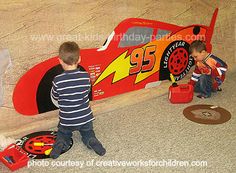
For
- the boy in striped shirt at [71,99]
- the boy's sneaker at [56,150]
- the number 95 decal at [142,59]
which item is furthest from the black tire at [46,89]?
the number 95 decal at [142,59]

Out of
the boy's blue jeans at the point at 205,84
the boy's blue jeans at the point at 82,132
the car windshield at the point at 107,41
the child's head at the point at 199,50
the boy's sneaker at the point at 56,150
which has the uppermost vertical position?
the car windshield at the point at 107,41

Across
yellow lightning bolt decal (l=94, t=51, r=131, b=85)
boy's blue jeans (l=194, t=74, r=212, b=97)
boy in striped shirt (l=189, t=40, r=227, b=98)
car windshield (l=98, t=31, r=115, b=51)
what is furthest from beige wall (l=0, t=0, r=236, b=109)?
boy's blue jeans (l=194, t=74, r=212, b=97)

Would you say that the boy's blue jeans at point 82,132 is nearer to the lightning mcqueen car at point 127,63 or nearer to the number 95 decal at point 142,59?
the lightning mcqueen car at point 127,63

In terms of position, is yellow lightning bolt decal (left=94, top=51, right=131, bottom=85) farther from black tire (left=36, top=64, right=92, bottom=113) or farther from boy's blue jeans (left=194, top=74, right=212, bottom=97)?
boy's blue jeans (left=194, top=74, right=212, bottom=97)

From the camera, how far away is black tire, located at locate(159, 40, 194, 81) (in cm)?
202

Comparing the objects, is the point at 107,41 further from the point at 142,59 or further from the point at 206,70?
the point at 206,70

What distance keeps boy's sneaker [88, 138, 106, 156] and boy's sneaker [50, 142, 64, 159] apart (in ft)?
0.41

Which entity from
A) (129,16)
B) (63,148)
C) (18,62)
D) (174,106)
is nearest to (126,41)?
(129,16)

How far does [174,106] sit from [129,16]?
56 centimetres

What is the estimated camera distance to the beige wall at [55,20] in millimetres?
1542

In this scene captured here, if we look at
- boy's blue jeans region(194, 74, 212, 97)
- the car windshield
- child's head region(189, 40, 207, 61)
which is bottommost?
boy's blue jeans region(194, 74, 212, 97)

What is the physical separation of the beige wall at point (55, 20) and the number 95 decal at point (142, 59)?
0.63ft

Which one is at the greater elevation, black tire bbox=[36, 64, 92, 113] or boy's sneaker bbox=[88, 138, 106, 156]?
black tire bbox=[36, 64, 92, 113]

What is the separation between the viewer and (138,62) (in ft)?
6.27
